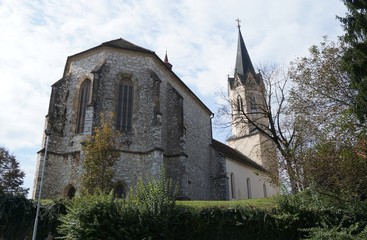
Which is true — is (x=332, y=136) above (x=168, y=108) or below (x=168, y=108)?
below

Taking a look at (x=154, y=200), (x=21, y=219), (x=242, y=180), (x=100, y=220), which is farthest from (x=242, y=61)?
(x=100, y=220)

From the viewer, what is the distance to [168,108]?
24438 millimetres

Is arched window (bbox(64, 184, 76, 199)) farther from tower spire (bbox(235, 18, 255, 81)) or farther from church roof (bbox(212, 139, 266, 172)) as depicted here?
tower spire (bbox(235, 18, 255, 81))

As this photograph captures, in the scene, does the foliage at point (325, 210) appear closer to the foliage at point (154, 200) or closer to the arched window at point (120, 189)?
the foliage at point (154, 200)

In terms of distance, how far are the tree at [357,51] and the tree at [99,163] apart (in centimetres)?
1167

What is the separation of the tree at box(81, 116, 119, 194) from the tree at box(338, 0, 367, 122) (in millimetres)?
11673

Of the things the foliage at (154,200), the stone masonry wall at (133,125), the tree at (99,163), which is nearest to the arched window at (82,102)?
the stone masonry wall at (133,125)

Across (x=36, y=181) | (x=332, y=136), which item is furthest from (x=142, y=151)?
(x=332, y=136)

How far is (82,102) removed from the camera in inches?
906

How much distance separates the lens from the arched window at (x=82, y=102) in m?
22.3

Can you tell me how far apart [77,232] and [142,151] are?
976cm

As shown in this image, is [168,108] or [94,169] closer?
[94,169]

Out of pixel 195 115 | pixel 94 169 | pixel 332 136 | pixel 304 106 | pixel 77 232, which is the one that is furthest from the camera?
pixel 195 115

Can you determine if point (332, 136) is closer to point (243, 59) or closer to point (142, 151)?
point (142, 151)
